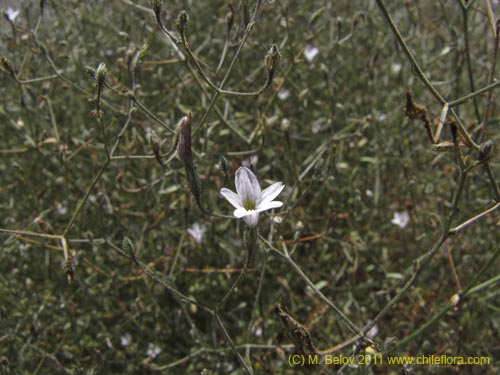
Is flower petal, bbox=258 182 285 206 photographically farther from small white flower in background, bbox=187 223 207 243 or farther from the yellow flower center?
small white flower in background, bbox=187 223 207 243

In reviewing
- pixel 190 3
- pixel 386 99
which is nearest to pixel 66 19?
pixel 190 3

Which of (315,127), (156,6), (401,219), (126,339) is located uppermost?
(156,6)

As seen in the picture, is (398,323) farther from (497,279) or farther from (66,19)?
(66,19)

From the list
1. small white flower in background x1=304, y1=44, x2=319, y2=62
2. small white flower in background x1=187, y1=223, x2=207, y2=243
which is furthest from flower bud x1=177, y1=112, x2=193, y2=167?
small white flower in background x1=304, y1=44, x2=319, y2=62

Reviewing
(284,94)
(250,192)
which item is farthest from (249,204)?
(284,94)

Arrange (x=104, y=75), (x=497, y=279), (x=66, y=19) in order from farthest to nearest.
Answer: (x=66, y=19)
(x=104, y=75)
(x=497, y=279)

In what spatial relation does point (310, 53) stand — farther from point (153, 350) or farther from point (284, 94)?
point (153, 350)

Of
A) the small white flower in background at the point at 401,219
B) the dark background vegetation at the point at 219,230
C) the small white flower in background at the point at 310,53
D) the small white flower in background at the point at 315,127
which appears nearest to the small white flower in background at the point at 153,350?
the dark background vegetation at the point at 219,230
